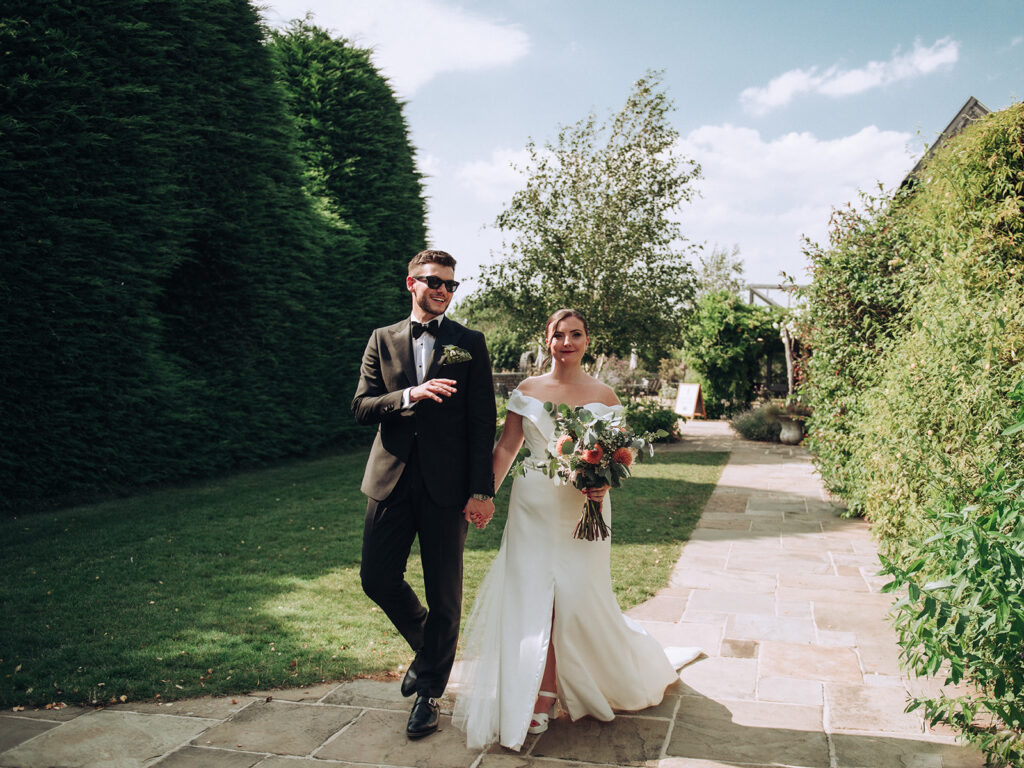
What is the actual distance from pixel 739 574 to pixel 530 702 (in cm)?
354

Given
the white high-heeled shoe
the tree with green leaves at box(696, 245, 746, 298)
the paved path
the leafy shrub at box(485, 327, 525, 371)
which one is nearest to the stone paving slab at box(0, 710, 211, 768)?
the paved path

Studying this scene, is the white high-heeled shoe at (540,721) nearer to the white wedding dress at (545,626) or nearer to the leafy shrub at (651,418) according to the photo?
the white wedding dress at (545,626)

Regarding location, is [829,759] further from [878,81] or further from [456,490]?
[878,81]

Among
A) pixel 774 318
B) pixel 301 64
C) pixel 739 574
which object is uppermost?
pixel 301 64

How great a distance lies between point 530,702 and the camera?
3193 millimetres

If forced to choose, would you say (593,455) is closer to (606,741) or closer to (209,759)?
(606,741)

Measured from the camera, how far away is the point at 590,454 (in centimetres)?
326

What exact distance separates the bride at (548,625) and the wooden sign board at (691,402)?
19392 mm

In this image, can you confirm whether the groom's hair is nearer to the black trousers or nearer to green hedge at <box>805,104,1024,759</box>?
the black trousers

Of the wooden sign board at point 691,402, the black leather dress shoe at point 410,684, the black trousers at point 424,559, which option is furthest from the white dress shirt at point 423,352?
the wooden sign board at point 691,402

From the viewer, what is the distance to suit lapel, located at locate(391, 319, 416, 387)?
3445 millimetres

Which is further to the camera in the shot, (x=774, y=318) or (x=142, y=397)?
(x=774, y=318)

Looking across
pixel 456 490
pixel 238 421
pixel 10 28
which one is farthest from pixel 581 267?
pixel 456 490

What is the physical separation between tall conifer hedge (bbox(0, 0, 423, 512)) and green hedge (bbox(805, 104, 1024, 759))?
Result: 7.92 m
